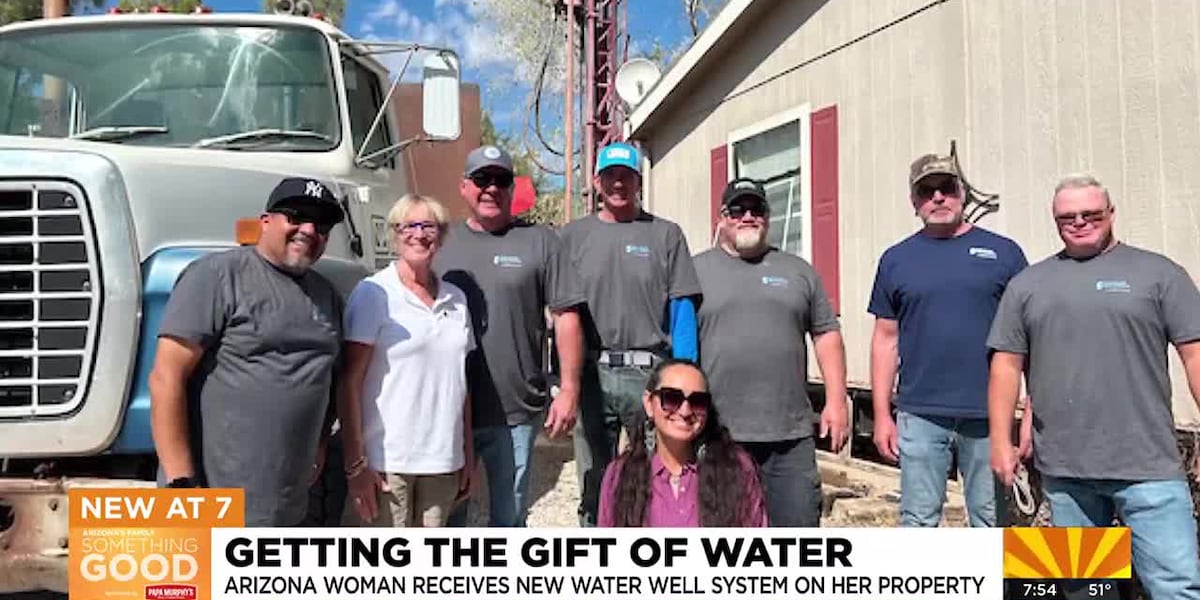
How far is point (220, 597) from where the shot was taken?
92.7 inches

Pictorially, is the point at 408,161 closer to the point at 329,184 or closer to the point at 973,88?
the point at 329,184

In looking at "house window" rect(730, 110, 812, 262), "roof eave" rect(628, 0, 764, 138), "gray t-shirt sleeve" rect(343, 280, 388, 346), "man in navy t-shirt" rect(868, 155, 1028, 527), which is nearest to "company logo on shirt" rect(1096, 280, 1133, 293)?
"man in navy t-shirt" rect(868, 155, 1028, 527)

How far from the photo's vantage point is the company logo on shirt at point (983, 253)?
3.40 metres

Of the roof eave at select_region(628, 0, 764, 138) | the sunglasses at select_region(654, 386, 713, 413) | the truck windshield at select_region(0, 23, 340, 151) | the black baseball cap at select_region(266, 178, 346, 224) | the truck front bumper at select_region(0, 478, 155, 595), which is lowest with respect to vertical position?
the truck front bumper at select_region(0, 478, 155, 595)

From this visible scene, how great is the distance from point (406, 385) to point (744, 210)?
136 cm

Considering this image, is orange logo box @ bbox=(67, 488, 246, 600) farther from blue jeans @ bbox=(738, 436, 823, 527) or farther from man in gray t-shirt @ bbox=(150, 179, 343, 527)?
blue jeans @ bbox=(738, 436, 823, 527)

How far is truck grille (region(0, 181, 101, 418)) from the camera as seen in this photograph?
3.16 meters

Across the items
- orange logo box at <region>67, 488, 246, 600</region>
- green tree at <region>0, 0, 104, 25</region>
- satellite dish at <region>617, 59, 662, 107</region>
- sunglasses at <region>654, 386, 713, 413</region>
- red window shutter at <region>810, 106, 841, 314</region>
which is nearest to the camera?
orange logo box at <region>67, 488, 246, 600</region>

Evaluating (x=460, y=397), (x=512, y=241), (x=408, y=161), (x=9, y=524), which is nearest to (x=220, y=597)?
(x=460, y=397)

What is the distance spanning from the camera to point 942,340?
3.38m

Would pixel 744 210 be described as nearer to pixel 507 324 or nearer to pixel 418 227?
pixel 507 324

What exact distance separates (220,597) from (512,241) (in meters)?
1.56

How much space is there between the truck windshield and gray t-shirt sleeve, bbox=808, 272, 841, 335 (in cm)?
225

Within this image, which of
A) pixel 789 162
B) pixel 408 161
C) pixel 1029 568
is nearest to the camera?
pixel 1029 568
